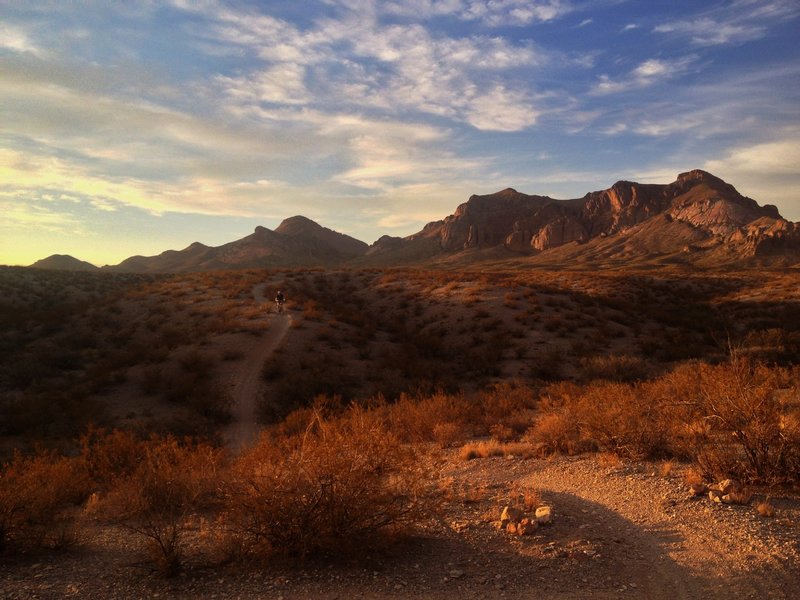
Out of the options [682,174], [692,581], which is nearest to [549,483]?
[692,581]

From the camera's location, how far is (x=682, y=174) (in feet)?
519

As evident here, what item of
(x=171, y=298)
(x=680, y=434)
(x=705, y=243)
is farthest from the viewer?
(x=705, y=243)

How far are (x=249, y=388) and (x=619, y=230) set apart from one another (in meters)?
149

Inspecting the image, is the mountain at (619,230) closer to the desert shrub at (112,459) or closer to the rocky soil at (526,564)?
the rocky soil at (526,564)

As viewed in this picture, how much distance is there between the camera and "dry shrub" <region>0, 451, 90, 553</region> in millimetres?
4992

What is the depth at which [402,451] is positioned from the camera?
20.2 ft

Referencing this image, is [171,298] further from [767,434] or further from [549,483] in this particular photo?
[767,434]

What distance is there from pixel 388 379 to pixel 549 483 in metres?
9.22

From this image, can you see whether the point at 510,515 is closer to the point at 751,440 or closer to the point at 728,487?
the point at 728,487

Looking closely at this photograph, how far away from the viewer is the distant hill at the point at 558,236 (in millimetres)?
102812

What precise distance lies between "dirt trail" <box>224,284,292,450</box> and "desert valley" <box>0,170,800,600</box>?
0.34ft

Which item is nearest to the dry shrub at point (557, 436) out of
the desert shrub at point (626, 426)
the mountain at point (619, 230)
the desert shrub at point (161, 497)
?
the desert shrub at point (626, 426)

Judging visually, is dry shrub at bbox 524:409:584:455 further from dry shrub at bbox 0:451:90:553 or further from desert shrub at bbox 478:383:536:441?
dry shrub at bbox 0:451:90:553

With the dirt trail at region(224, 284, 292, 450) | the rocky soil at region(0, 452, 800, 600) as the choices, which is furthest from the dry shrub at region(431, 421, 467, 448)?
the dirt trail at region(224, 284, 292, 450)
